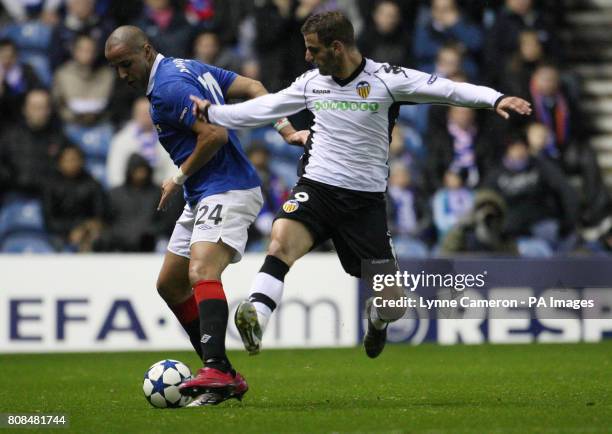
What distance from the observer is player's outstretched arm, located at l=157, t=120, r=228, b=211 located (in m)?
7.51

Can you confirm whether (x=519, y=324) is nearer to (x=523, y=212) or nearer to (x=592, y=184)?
(x=523, y=212)

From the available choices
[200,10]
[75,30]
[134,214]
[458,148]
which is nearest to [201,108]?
[134,214]

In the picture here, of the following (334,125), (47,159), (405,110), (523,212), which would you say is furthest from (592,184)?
(334,125)

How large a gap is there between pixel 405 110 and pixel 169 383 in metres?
7.99

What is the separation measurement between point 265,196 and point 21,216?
8.38ft

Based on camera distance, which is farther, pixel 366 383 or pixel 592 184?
pixel 592 184

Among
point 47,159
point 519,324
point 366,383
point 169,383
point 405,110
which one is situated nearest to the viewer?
point 169,383

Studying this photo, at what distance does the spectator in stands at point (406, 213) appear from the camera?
45.3ft

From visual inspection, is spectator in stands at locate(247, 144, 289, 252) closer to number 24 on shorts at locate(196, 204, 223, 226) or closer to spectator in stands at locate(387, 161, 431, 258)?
spectator in stands at locate(387, 161, 431, 258)

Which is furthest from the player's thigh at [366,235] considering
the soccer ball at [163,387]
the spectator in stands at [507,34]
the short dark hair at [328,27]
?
the spectator in stands at [507,34]

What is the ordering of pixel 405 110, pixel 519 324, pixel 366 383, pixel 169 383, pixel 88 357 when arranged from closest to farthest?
pixel 169 383 → pixel 366 383 → pixel 88 357 → pixel 519 324 → pixel 405 110

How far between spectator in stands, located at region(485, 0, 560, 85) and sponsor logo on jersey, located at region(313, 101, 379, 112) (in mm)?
7880

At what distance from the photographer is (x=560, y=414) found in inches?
273

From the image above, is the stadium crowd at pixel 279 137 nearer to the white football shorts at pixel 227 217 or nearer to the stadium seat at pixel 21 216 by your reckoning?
the stadium seat at pixel 21 216
